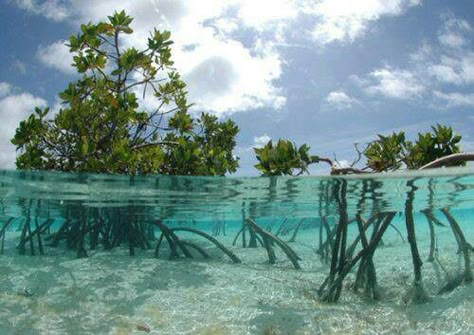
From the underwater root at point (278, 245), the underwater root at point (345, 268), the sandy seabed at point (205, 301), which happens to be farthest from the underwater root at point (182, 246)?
the underwater root at point (345, 268)

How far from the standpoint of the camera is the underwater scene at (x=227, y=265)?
17.7 feet

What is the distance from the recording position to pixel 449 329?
16.9 ft

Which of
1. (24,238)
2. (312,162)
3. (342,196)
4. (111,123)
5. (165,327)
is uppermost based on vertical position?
(111,123)

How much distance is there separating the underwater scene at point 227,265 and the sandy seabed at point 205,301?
2 centimetres

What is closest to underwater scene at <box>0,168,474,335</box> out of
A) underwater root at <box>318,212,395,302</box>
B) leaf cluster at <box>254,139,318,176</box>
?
underwater root at <box>318,212,395,302</box>

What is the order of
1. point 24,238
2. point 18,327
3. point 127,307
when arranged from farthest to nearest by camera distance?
point 24,238 → point 127,307 → point 18,327

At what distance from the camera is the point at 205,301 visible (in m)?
5.94

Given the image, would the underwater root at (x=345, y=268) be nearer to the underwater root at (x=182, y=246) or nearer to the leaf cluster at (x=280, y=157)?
the leaf cluster at (x=280, y=157)

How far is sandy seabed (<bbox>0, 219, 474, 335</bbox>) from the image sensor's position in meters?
5.22

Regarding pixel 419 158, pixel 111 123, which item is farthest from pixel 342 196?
pixel 111 123

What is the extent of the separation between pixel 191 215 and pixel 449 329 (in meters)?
10.1

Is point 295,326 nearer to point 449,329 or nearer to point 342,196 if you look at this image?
point 449,329

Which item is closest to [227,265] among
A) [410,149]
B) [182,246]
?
[182,246]

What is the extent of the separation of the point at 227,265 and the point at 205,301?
187cm
